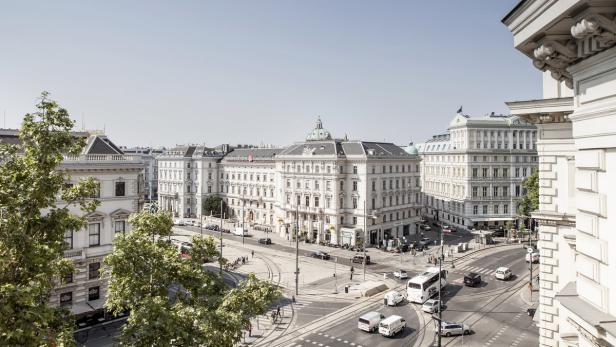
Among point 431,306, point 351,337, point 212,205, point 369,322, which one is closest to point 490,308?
point 431,306

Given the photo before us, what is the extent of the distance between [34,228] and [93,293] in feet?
102

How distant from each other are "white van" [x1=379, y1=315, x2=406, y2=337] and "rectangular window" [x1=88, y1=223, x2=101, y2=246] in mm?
27739

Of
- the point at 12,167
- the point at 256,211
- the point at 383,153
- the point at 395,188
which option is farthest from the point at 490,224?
the point at 12,167

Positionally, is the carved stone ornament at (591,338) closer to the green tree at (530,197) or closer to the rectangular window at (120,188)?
the rectangular window at (120,188)

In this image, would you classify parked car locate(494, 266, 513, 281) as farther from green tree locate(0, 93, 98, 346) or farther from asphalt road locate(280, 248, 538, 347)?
green tree locate(0, 93, 98, 346)

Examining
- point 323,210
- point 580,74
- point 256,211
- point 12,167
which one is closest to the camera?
point 580,74

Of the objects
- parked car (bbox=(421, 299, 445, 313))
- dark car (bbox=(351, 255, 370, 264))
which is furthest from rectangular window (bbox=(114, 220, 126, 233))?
dark car (bbox=(351, 255, 370, 264))

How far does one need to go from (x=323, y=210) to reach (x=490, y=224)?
38.9 metres

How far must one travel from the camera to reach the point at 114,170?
41375mm

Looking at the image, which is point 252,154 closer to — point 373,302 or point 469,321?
point 373,302

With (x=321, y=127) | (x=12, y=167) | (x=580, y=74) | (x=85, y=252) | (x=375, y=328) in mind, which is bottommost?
(x=375, y=328)

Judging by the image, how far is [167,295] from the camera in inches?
633

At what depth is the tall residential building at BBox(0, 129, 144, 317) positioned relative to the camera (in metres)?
38.2

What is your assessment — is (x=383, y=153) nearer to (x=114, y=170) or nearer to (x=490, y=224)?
(x=490, y=224)
